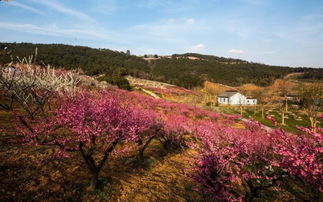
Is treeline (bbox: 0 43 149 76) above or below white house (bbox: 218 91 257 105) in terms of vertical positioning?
above

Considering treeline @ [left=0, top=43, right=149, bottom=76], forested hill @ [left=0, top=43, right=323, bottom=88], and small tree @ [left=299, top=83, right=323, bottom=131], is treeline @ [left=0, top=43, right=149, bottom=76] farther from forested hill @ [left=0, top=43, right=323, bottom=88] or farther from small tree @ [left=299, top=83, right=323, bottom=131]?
small tree @ [left=299, top=83, right=323, bottom=131]

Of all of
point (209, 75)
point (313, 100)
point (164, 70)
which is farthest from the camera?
point (164, 70)

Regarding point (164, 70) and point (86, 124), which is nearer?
point (86, 124)

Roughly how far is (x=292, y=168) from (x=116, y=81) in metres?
41.2

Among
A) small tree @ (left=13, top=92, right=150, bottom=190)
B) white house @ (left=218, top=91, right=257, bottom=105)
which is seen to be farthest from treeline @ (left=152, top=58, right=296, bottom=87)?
small tree @ (left=13, top=92, right=150, bottom=190)

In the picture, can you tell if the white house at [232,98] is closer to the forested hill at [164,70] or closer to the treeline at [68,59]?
the forested hill at [164,70]

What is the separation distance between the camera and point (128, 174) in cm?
787

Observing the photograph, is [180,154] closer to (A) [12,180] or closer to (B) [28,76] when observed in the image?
(A) [12,180]

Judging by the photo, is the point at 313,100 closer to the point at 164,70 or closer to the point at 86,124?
the point at 86,124

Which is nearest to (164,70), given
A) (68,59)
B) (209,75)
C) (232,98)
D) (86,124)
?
(209,75)

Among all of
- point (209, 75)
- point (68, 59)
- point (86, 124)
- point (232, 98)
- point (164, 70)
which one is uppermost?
point (68, 59)

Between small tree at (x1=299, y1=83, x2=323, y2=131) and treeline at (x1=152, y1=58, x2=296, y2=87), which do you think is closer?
small tree at (x1=299, y1=83, x2=323, y2=131)

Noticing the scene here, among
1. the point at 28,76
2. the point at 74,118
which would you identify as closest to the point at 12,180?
the point at 74,118

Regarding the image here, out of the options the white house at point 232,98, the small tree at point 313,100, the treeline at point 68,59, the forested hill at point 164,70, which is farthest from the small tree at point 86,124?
the forested hill at point 164,70
